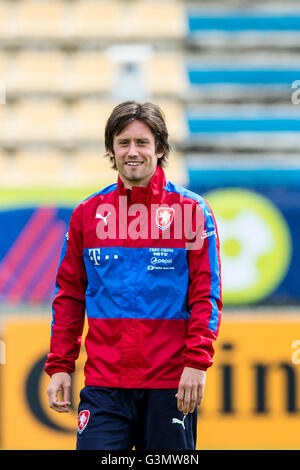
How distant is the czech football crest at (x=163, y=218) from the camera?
2391 millimetres

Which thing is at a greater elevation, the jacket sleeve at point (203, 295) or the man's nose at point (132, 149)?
the man's nose at point (132, 149)

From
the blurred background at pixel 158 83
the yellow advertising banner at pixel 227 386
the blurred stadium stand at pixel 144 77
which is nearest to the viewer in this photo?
the yellow advertising banner at pixel 227 386

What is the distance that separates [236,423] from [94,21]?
6.28m

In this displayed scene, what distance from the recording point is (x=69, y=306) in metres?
2.44

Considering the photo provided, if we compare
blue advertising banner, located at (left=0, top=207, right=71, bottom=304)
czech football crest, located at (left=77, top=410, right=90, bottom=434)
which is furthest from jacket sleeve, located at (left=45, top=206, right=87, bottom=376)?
blue advertising banner, located at (left=0, top=207, right=71, bottom=304)

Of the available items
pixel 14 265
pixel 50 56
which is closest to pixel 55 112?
pixel 50 56

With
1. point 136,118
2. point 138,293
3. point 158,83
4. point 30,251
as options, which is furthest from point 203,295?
point 158,83

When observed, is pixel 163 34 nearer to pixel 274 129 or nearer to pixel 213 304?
pixel 274 129

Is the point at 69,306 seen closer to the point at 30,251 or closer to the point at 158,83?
the point at 30,251

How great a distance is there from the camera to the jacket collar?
94.6 inches

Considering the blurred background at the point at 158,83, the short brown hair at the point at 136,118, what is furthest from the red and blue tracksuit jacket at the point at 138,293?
the blurred background at the point at 158,83

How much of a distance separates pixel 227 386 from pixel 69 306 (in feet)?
8.08

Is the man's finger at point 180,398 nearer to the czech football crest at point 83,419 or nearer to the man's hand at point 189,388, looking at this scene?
the man's hand at point 189,388

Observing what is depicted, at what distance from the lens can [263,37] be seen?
30.8 feet
